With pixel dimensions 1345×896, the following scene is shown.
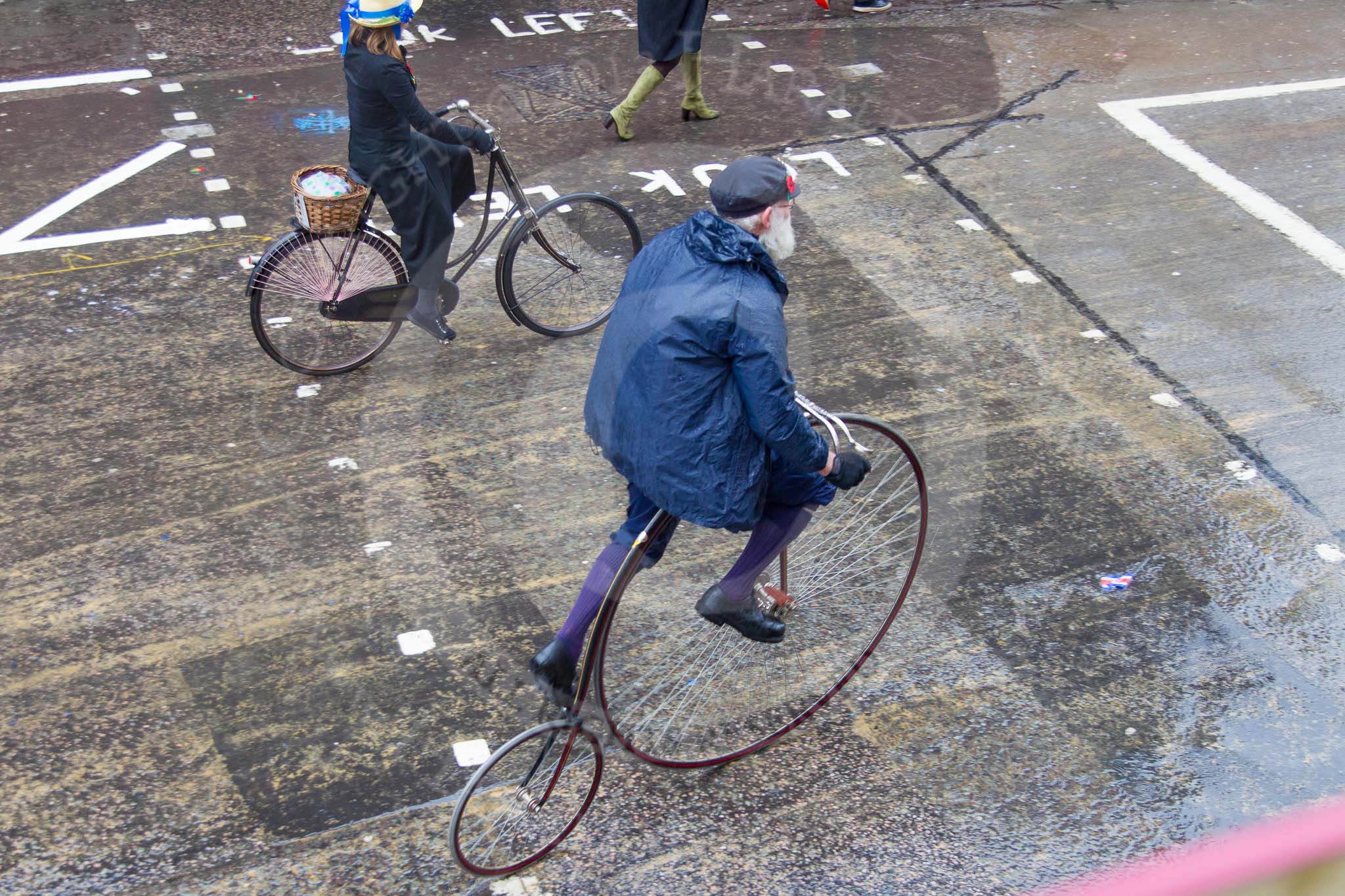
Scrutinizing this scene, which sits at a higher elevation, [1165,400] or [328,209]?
[328,209]

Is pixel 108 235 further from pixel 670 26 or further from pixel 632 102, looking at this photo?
pixel 670 26

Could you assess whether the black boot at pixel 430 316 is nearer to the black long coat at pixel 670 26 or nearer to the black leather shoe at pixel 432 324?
the black leather shoe at pixel 432 324

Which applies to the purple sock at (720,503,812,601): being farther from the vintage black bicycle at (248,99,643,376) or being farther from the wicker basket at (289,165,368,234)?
the wicker basket at (289,165,368,234)

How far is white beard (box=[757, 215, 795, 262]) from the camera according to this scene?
3.75 meters

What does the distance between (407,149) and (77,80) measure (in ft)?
14.9

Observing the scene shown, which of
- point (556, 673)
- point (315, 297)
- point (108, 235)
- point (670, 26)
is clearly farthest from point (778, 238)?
point (670, 26)

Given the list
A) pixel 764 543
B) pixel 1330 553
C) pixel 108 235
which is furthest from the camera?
pixel 108 235

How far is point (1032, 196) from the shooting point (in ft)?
25.8

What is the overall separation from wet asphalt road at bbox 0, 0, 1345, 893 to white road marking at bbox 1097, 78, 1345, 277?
0.11 m

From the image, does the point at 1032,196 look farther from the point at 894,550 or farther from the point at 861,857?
the point at 861,857

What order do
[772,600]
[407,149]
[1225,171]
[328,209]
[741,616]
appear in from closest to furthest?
[741,616], [772,600], [328,209], [407,149], [1225,171]

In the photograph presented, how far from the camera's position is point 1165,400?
6074mm

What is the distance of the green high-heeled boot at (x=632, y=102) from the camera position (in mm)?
8414

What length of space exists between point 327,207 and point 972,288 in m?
3.58
